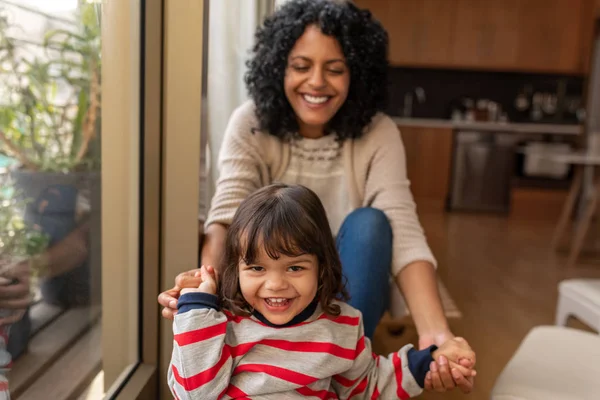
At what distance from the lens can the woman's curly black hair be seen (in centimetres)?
130

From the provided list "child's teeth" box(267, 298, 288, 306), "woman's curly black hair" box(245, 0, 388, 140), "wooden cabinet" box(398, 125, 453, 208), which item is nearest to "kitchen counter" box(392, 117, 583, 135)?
"wooden cabinet" box(398, 125, 453, 208)

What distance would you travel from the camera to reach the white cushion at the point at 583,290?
158cm

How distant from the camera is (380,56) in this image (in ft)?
4.53

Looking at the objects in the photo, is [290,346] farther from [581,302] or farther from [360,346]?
[581,302]

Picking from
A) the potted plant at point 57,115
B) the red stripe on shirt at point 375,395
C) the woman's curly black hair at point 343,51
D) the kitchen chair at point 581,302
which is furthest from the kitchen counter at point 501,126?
the red stripe on shirt at point 375,395

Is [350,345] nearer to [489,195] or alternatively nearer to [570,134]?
[489,195]

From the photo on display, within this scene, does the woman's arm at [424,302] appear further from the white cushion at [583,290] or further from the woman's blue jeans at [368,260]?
the white cushion at [583,290]

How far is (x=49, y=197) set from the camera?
1.08 meters

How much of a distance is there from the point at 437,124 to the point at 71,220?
441 centimetres

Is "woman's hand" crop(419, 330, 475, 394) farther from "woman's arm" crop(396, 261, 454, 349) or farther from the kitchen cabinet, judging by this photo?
the kitchen cabinet

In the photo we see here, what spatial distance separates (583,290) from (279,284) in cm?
114

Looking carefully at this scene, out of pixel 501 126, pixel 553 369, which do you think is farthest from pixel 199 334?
pixel 501 126

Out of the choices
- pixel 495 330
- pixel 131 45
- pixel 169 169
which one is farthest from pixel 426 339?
pixel 495 330

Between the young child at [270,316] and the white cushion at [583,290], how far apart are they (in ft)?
2.62
